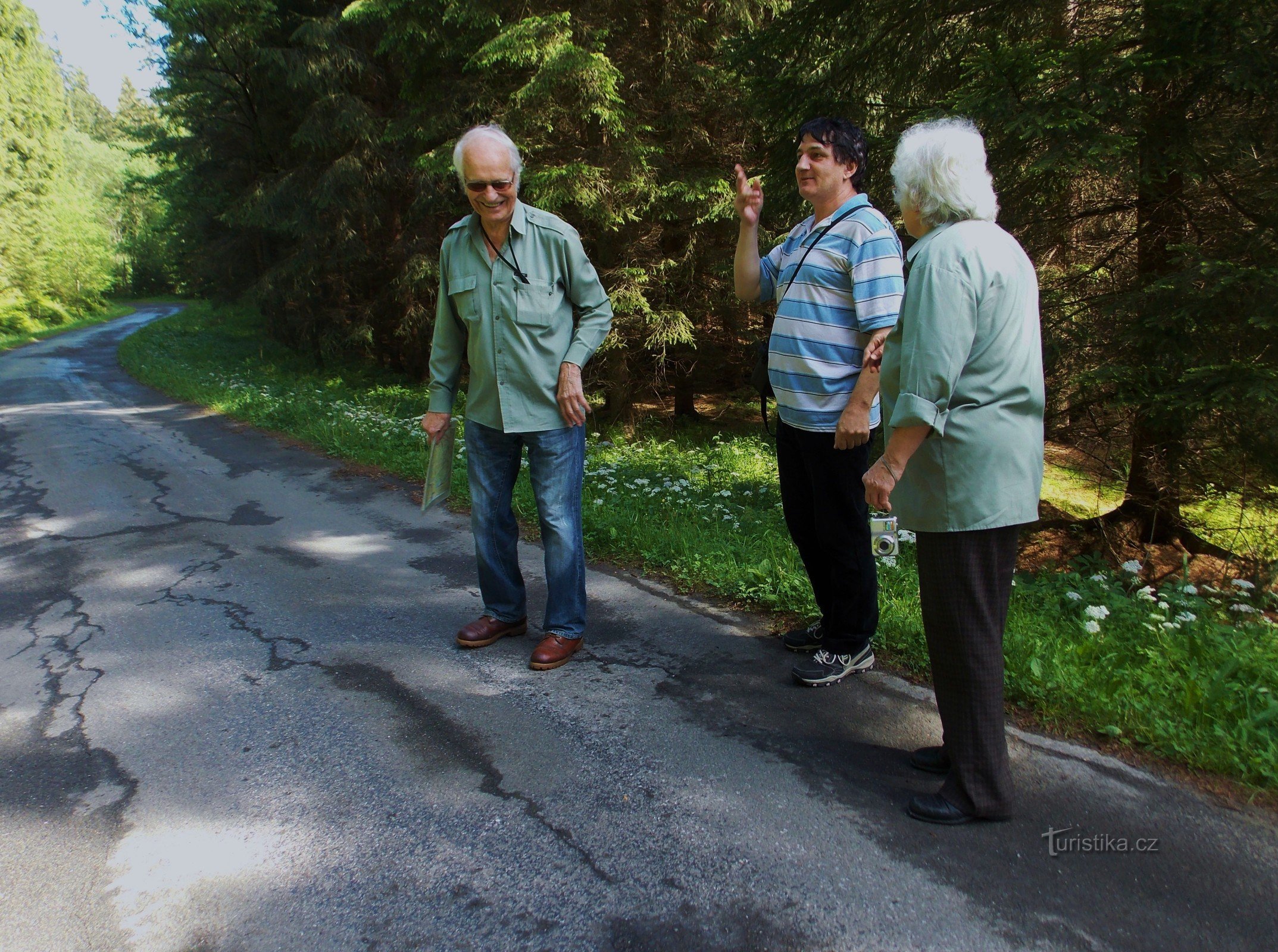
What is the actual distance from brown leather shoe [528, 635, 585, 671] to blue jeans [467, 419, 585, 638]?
→ 0.12 feet

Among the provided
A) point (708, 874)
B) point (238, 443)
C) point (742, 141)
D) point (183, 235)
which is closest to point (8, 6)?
point (183, 235)

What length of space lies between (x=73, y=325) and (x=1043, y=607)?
44097mm

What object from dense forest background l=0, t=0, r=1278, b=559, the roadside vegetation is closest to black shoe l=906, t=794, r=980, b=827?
dense forest background l=0, t=0, r=1278, b=559

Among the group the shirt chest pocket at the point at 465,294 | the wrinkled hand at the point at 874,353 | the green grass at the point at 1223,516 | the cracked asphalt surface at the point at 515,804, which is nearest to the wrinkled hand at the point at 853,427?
the wrinkled hand at the point at 874,353

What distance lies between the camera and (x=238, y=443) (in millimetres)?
9836

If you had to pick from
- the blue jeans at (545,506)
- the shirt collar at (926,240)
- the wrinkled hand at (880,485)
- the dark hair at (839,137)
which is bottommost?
the blue jeans at (545,506)

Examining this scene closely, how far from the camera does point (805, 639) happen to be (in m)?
3.68

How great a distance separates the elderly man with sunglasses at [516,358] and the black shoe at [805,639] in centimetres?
91

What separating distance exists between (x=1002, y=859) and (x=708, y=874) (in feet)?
2.63

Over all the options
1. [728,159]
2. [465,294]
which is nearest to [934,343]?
[465,294]

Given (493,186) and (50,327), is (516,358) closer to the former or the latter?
(493,186)

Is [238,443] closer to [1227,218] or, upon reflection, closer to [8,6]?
[1227,218]

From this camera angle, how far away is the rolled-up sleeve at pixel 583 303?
3.57 metres

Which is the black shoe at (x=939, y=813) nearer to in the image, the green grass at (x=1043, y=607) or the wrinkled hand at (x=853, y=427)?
the green grass at (x=1043, y=607)
